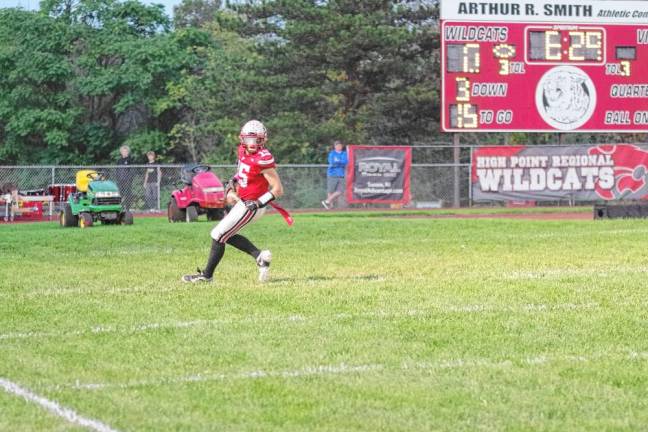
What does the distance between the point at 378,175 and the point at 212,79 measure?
16.7m

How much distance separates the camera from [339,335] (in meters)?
9.10

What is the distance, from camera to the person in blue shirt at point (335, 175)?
106 feet

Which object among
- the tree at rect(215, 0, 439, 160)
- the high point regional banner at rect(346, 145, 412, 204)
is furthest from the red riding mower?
the tree at rect(215, 0, 439, 160)

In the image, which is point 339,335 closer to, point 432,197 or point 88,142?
point 432,197

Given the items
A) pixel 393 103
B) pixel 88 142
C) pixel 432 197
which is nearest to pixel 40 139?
pixel 88 142

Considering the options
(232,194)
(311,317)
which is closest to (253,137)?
(232,194)

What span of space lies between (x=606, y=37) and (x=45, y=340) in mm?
26111

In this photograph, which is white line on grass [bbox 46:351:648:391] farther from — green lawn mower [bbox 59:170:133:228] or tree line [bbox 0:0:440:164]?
tree line [bbox 0:0:440:164]

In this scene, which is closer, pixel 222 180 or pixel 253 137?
pixel 253 137

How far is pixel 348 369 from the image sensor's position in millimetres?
7781

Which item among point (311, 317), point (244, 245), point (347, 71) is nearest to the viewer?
point (311, 317)

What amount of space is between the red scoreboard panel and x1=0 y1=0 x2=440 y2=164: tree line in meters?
7.87

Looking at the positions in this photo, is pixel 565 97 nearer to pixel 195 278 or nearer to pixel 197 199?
pixel 197 199

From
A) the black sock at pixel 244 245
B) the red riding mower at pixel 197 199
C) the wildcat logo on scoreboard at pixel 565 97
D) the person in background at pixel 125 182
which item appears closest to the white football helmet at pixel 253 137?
the black sock at pixel 244 245
